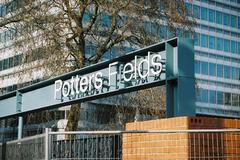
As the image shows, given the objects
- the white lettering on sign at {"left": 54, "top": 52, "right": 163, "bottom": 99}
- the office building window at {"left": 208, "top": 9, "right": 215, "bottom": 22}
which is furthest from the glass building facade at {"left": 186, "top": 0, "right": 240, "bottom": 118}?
the white lettering on sign at {"left": 54, "top": 52, "right": 163, "bottom": 99}

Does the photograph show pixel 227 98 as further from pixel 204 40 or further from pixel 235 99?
pixel 204 40

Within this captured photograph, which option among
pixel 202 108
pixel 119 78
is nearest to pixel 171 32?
pixel 119 78

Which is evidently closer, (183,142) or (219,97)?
(183,142)

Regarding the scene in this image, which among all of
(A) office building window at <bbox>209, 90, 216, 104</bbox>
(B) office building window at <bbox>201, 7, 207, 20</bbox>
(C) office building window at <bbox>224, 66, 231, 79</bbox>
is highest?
(B) office building window at <bbox>201, 7, 207, 20</bbox>

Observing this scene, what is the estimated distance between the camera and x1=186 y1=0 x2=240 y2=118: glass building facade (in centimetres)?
8025

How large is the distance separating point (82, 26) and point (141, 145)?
38.2ft

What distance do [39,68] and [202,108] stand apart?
62866 mm

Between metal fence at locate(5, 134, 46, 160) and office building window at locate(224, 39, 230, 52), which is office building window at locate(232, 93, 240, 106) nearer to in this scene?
office building window at locate(224, 39, 230, 52)

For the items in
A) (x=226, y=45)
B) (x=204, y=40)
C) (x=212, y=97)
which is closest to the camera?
(x=212, y=97)

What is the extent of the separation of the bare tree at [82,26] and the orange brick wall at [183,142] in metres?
9.41

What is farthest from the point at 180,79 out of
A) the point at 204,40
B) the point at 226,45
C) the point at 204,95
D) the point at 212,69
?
the point at 226,45

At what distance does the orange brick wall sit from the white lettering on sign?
237cm

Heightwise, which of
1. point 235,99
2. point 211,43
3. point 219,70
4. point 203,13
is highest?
point 203,13

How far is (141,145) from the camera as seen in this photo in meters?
8.90
